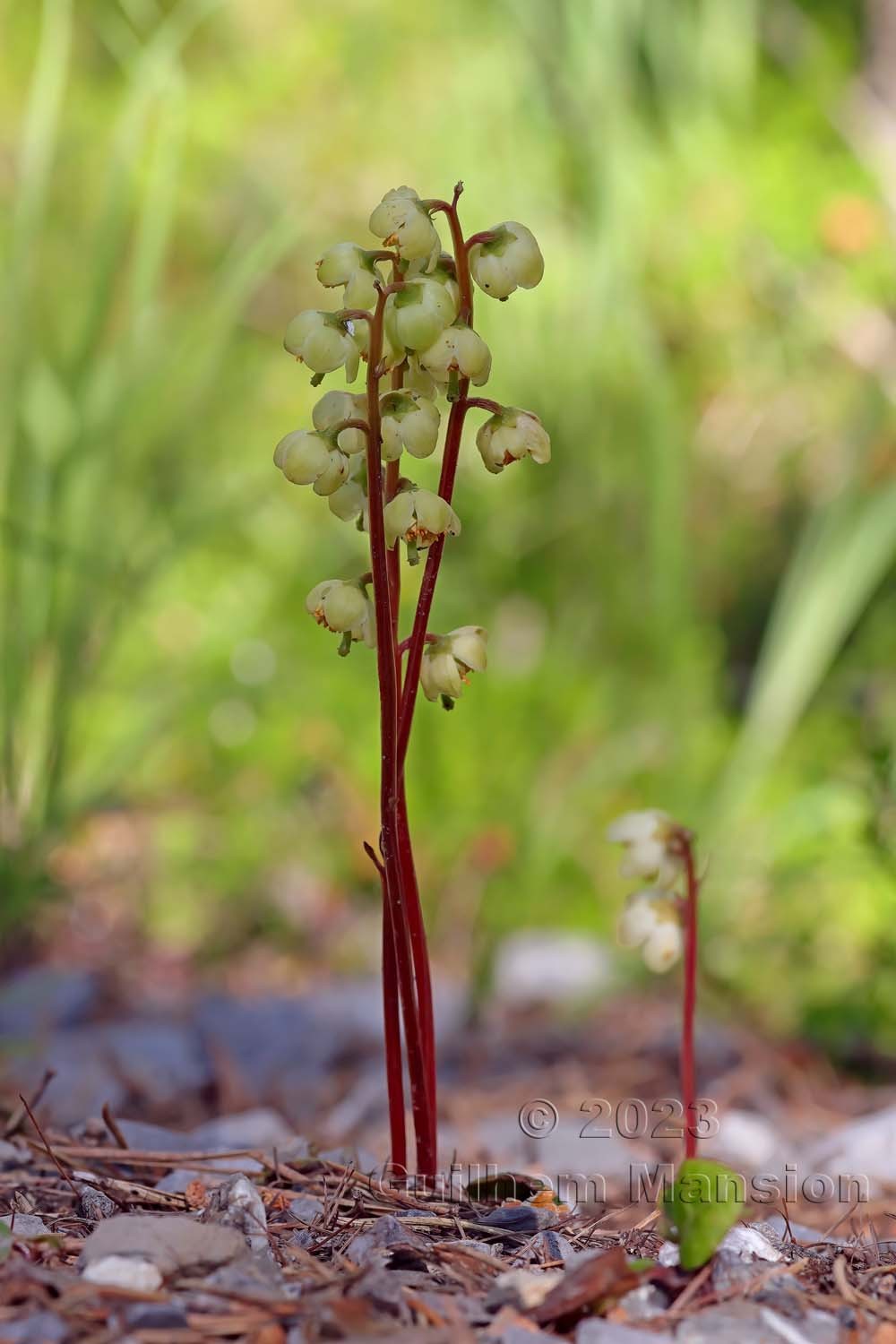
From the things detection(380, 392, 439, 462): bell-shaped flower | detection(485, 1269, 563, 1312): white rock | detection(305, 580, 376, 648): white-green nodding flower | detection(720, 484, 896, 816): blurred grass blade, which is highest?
detection(720, 484, 896, 816): blurred grass blade

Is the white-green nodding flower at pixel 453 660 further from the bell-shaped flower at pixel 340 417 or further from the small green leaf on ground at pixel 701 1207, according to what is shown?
the small green leaf on ground at pixel 701 1207

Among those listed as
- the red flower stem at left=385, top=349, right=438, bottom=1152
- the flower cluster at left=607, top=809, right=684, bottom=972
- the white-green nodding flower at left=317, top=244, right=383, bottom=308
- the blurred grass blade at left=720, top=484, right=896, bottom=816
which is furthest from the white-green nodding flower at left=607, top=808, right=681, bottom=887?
the blurred grass blade at left=720, top=484, right=896, bottom=816

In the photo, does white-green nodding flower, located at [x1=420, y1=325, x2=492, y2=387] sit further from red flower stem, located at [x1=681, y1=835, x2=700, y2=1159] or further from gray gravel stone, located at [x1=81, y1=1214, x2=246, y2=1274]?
gray gravel stone, located at [x1=81, y1=1214, x2=246, y2=1274]

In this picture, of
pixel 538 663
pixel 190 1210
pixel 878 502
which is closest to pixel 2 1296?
pixel 190 1210

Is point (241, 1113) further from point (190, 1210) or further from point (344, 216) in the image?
point (344, 216)

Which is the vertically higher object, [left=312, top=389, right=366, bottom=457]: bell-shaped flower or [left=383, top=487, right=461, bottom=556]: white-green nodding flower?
[left=312, top=389, right=366, bottom=457]: bell-shaped flower

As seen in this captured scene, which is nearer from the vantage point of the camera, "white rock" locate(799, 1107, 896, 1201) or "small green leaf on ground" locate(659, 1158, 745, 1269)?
"small green leaf on ground" locate(659, 1158, 745, 1269)

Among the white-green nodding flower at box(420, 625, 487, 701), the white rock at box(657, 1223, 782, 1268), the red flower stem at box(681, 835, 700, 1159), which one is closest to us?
the white rock at box(657, 1223, 782, 1268)

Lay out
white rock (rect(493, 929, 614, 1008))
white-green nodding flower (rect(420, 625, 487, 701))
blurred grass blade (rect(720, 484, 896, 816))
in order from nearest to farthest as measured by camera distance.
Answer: white-green nodding flower (rect(420, 625, 487, 701)) < blurred grass blade (rect(720, 484, 896, 816)) < white rock (rect(493, 929, 614, 1008))
